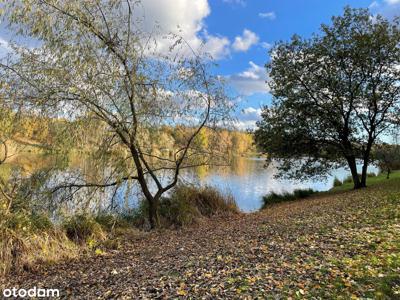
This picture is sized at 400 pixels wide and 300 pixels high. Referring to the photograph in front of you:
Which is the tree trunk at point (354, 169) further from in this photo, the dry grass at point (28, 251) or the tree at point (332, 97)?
the dry grass at point (28, 251)

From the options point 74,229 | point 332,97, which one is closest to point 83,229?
point 74,229

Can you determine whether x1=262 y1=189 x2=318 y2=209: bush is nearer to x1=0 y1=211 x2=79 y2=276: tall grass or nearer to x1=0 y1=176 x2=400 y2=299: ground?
x1=0 y1=176 x2=400 y2=299: ground

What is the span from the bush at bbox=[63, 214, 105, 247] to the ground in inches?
29.4

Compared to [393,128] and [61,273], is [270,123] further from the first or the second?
[61,273]

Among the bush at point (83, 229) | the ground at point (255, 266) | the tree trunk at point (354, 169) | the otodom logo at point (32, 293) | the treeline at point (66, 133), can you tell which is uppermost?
the treeline at point (66, 133)

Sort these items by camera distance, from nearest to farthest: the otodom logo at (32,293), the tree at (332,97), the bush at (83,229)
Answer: the otodom logo at (32,293), the bush at (83,229), the tree at (332,97)

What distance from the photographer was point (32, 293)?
516 centimetres

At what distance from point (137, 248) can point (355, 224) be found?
15.3ft

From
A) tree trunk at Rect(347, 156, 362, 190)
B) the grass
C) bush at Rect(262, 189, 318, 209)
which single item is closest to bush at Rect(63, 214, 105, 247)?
the grass

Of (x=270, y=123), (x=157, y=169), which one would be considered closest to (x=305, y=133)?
(x=270, y=123)

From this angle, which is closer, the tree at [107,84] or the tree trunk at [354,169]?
the tree at [107,84]

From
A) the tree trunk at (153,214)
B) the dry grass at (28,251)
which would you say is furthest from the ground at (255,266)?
the tree trunk at (153,214)

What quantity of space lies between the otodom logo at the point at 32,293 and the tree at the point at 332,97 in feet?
44.1

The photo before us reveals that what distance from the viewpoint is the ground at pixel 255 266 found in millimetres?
4105
